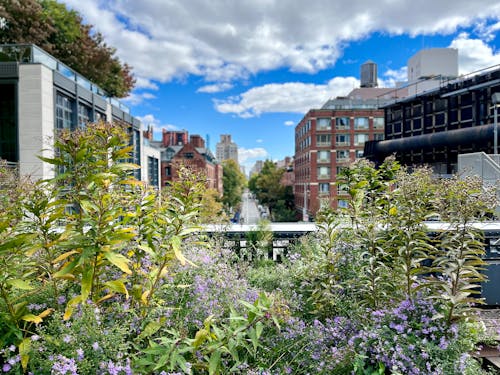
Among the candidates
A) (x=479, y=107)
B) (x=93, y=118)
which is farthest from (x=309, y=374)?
(x=479, y=107)

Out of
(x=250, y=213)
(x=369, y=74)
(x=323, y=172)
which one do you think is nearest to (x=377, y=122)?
(x=323, y=172)

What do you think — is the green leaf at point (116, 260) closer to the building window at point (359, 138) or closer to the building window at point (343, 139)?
the building window at point (343, 139)

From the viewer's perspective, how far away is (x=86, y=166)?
2.17 meters

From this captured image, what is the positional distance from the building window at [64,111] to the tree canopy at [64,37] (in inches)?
250

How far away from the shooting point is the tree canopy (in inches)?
677

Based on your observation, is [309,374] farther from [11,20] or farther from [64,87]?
[11,20]

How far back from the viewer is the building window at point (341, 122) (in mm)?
40562

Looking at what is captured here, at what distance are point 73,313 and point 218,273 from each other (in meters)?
1.21

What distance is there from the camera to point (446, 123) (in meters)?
24.3

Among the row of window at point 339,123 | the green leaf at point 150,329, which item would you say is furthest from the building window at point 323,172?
the green leaf at point 150,329

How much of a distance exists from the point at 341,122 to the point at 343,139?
2.28m

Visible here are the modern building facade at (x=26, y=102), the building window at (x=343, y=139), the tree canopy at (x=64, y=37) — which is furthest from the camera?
the building window at (x=343, y=139)

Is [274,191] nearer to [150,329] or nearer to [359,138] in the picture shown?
[359,138]

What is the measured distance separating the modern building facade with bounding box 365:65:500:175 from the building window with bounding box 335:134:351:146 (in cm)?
1087
